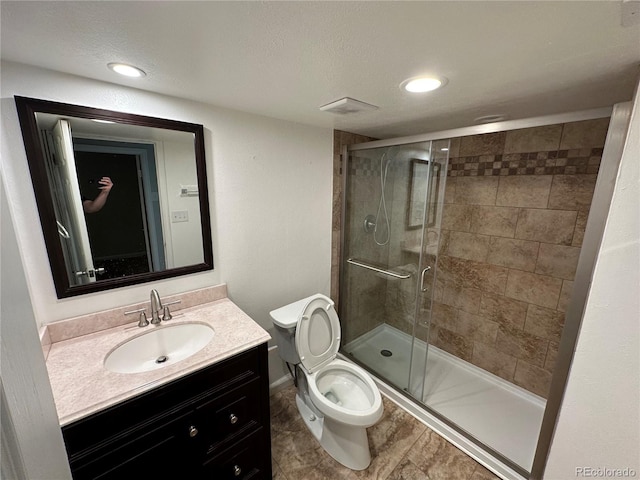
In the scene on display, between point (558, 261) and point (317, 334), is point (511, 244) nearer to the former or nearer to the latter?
point (558, 261)

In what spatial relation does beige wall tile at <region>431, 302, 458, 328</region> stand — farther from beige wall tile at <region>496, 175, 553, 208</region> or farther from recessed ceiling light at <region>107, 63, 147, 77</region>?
recessed ceiling light at <region>107, 63, 147, 77</region>

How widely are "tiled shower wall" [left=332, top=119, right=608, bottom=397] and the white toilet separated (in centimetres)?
64

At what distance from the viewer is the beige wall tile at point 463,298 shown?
222cm

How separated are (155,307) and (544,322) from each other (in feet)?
8.40

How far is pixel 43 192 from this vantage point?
1.10m

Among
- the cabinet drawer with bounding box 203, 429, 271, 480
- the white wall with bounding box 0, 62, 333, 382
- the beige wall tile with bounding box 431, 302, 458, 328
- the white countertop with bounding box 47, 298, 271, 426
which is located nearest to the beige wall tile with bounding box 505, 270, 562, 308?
the beige wall tile with bounding box 431, 302, 458, 328

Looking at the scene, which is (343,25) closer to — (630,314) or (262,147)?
(262,147)

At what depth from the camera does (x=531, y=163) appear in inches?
72.5

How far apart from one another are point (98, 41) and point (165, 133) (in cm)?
53

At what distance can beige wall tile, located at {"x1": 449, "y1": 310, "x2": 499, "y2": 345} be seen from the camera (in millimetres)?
2162

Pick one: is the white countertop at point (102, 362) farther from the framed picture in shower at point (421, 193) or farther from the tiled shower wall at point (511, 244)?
the framed picture in shower at point (421, 193)

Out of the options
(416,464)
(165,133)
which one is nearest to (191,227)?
(165,133)

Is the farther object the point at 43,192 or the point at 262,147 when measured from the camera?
the point at 262,147

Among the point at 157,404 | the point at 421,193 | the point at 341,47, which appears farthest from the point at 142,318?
the point at 421,193
